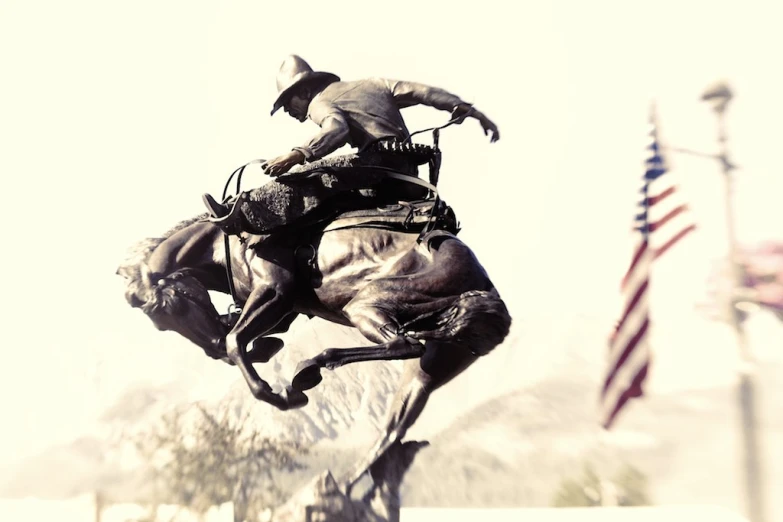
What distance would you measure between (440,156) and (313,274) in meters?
→ 1.25

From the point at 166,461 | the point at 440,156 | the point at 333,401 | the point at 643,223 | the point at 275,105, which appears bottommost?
the point at 333,401

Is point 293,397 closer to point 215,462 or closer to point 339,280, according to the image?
point 339,280

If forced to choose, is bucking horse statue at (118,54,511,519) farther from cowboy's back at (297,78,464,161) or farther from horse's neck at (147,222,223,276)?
cowboy's back at (297,78,464,161)

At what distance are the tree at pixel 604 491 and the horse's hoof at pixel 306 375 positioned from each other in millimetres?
7482

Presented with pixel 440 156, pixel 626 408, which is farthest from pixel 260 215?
pixel 626 408

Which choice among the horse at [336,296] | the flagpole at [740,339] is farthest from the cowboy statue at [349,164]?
the flagpole at [740,339]

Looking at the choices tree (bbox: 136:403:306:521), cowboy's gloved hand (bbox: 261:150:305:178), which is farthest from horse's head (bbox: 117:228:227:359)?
tree (bbox: 136:403:306:521)

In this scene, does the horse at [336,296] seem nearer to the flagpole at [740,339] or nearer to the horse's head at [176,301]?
the horse's head at [176,301]

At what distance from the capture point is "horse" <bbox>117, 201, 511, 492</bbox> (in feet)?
17.7

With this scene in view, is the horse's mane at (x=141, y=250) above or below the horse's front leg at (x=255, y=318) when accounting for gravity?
above

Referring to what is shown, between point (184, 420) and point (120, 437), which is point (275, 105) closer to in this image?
point (184, 420)

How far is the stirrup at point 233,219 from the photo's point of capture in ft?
19.9

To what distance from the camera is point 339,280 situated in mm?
5945

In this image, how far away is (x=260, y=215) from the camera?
6090mm
